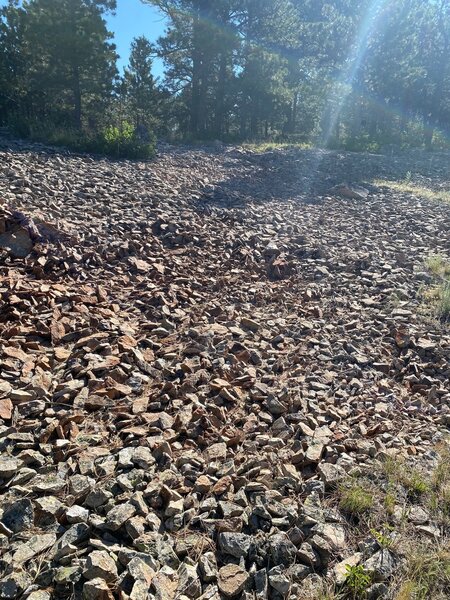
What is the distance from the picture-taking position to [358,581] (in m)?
2.13

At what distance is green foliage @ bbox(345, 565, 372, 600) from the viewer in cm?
212

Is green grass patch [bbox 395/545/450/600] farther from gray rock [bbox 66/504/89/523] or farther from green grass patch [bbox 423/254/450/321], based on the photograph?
green grass patch [bbox 423/254/450/321]

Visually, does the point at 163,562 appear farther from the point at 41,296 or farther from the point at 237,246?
the point at 237,246

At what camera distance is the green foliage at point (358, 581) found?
2115 mm

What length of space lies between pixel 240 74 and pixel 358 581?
2672 centimetres

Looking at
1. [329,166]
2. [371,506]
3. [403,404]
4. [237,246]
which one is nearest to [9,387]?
[371,506]

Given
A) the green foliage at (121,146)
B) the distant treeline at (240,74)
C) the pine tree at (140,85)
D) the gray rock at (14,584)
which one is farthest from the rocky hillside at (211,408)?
the pine tree at (140,85)

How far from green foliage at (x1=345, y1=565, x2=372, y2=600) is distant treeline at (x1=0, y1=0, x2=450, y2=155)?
39.7 feet

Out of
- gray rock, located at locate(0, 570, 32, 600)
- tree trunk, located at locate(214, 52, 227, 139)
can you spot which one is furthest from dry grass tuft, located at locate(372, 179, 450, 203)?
tree trunk, located at locate(214, 52, 227, 139)

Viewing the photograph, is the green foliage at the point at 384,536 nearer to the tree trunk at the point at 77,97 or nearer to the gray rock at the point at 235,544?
the gray rock at the point at 235,544

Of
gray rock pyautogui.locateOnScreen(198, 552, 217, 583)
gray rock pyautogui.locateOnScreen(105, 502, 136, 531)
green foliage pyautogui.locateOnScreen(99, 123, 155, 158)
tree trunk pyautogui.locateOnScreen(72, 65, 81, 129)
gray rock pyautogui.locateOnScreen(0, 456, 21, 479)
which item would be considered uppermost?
tree trunk pyautogui.locateOnScreen(72, 65, 81, 129)

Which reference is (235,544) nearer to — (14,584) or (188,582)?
(188,582)

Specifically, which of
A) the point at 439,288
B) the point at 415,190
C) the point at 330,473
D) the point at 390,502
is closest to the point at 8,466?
the point at 330,473

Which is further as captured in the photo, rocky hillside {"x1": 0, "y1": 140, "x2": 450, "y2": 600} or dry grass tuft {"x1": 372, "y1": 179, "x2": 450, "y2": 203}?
dry grass tuft {"x1": 372, "y1": 179, "x2": 450, "y2": 203}
